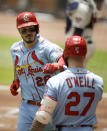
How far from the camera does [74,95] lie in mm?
4055

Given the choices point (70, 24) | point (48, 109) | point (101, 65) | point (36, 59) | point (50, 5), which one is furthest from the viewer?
point (50, 5)

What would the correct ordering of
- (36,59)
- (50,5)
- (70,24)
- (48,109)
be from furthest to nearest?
(50,5)
(70,24)
(36,59)
(48,109)

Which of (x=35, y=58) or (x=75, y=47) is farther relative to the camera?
(x=35, y=58)

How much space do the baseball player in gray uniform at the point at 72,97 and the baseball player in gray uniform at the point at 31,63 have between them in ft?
3.55

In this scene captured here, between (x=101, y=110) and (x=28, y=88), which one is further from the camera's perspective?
(x=101, y=110)

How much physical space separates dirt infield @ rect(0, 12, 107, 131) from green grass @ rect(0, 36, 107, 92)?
5.23ft

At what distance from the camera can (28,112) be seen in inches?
214

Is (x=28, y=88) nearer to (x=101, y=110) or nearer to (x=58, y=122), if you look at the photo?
(x=58, y=122)

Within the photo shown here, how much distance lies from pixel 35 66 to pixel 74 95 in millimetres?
1448

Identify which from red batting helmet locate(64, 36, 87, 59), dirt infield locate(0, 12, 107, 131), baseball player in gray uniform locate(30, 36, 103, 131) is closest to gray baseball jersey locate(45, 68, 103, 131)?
baseball player in gray uniform locate(30, 36, 103, 131)

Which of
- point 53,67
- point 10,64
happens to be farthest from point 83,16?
point 10,64

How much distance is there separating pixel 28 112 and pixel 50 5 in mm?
30545

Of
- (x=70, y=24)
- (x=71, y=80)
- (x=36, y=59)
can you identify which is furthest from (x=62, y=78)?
(x=70, y=24)

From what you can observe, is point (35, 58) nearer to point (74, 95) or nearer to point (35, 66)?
point (35, 66)
